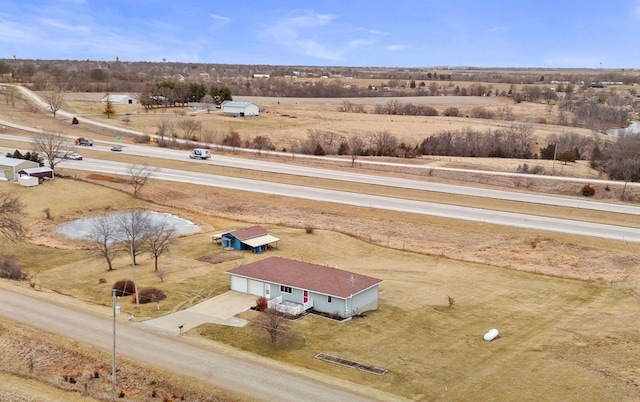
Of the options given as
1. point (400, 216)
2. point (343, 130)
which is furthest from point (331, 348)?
point (343, 130)

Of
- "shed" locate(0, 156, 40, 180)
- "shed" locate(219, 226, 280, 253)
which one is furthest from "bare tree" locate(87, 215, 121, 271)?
"shed" locate(0, 156, 40, 180)

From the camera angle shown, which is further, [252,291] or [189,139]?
[189,139]

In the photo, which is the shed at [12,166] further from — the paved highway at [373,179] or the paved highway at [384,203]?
the paved highway at [373,179]

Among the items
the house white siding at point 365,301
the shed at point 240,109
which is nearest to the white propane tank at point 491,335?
the house white siding at point 365,301

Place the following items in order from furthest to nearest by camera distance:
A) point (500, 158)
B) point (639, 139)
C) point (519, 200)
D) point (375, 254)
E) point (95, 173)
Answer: point (500, 158)
point (639, 139)
point (95, 173)
point (519, 200)
point (375, 254)

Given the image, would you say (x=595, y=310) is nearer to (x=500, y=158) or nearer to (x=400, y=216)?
(x=400, y=216)

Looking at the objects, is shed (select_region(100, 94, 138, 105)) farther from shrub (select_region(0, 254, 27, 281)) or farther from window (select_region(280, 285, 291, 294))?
window (select_region(280, 285, 291, 294))
